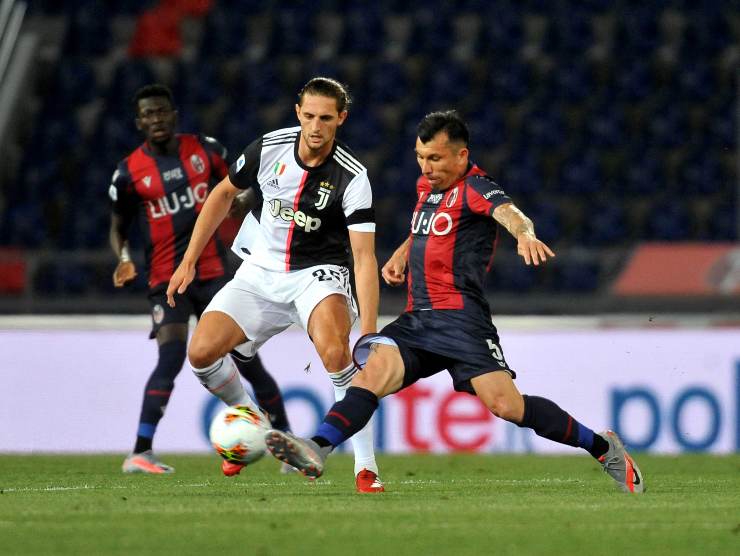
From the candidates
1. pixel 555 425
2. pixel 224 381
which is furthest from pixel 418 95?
pixel 555 425

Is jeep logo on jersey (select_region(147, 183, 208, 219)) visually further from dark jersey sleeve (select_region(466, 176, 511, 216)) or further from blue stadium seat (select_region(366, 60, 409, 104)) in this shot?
blue stadium seat (select_region(366, 60, 409, 104))

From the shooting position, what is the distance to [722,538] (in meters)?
4.72

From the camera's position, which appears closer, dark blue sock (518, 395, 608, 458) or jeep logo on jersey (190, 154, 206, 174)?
dark blue sock (518, 395, 608, 458)

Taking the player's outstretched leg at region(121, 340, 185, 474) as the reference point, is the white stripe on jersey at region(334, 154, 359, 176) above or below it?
above

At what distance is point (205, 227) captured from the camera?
6.84m

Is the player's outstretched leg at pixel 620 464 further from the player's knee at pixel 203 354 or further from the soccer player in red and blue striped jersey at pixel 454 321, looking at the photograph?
the player's knee at pixel 203 354

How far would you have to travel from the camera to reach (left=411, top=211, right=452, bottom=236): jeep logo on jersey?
6441 mm

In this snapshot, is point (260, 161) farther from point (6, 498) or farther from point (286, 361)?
point (286, 361)

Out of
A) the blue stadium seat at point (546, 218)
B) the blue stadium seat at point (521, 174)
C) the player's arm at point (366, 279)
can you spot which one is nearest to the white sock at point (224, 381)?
the player's arm at point (366, 279)

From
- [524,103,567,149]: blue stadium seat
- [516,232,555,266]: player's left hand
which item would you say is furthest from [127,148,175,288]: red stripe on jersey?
[524,103,567,149]: blue stadium seat

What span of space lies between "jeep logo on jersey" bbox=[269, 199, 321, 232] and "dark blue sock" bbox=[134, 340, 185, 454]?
1622 mm

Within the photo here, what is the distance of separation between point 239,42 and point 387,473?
10.3m

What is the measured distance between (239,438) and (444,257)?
49.2 inches

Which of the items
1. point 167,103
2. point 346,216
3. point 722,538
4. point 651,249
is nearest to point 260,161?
point 346,216
